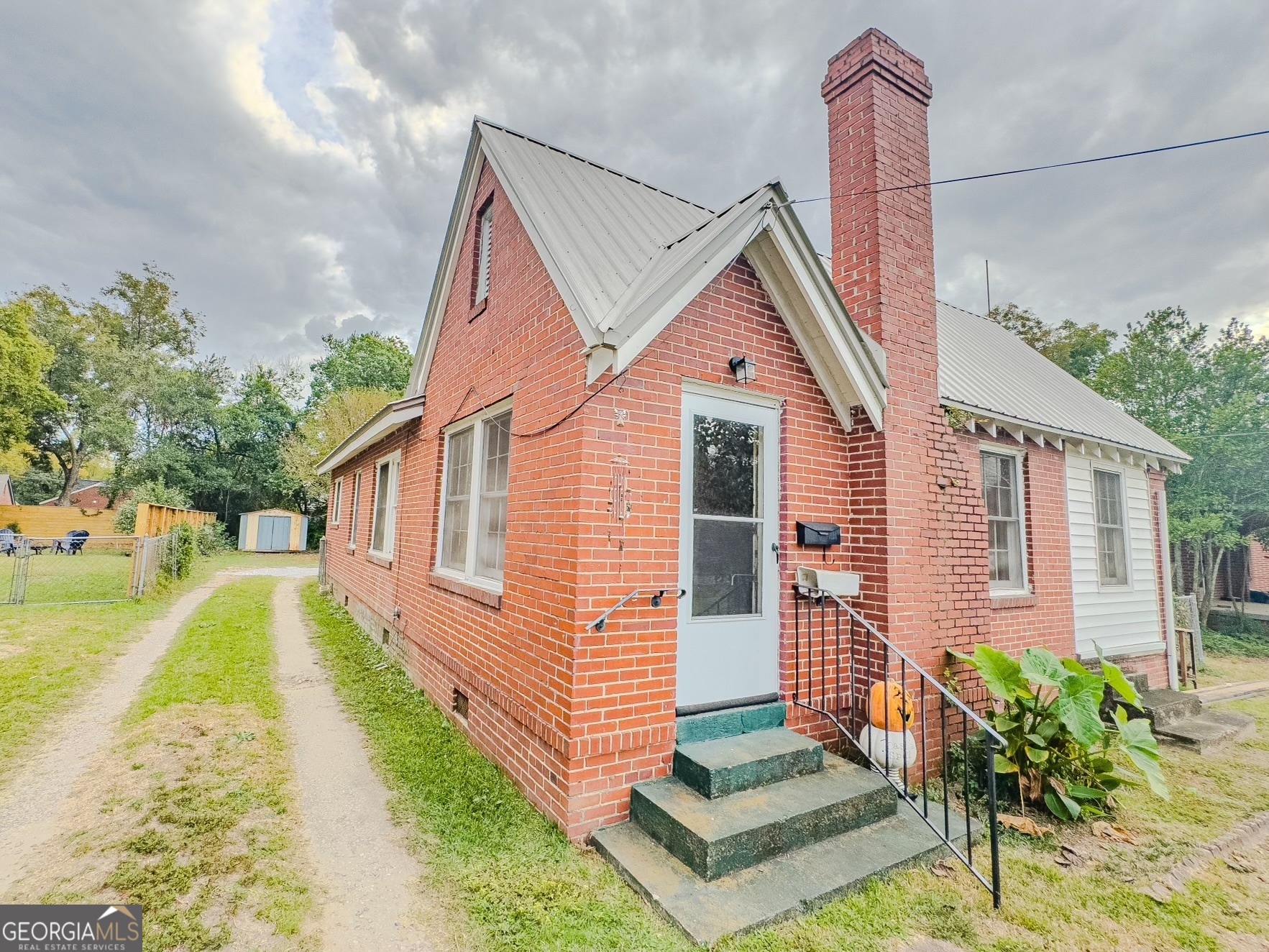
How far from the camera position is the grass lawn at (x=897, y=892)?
2.47 meters

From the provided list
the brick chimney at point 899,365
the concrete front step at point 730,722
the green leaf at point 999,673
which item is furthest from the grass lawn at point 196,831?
the green leaf at point 999,673

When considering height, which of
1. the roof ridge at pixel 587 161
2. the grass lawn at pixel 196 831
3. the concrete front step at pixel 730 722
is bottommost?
the grass lawn at pixel 196 831

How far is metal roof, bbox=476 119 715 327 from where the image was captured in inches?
147

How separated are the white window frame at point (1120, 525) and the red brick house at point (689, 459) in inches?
45.0

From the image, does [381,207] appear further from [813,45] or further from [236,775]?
[236,775]

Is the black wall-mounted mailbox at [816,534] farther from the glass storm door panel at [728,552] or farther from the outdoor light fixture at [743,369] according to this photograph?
the outdoor light fixture at [743,369]

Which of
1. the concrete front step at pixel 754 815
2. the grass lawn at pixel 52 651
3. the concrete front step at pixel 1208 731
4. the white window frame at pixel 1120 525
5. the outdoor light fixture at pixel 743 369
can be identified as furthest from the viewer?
the white window frame at pixel 1120 525

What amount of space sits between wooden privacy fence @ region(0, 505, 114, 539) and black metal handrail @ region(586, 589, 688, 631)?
31.2 metres

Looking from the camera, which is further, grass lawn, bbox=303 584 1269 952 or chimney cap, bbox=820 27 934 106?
chimney cap, bbox=820 27 934 106

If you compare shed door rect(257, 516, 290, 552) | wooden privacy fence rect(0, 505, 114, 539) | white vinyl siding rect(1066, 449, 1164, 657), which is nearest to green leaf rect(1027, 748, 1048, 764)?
white vinyl siding rect(1066, 449, 1164, 657)

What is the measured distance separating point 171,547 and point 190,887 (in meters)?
14.8

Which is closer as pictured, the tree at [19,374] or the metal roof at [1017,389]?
the metal roof at [1017,389]

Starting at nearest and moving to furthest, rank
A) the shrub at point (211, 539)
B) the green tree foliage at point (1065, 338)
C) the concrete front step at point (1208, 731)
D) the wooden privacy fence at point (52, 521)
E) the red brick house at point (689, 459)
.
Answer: the red brick house at point (689, 459) < the concrete front step at point (1208, 731) < the green tree foliage at point (1065, 338) < the shrub at point (211, 539) < the wooden privacy fence at point (52, 521)

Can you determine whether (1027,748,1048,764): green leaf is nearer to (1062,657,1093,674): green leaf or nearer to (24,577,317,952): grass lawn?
(1062,657,1093,674): green leaf
